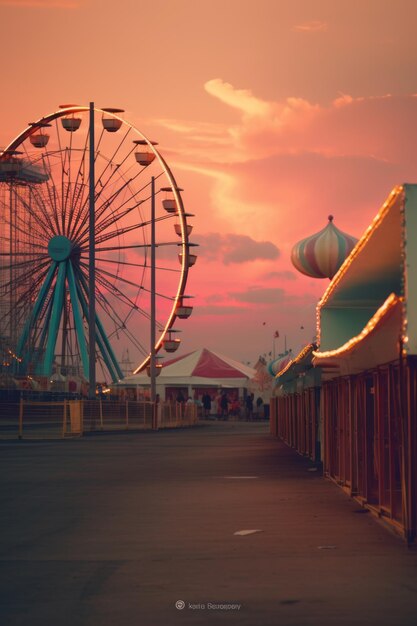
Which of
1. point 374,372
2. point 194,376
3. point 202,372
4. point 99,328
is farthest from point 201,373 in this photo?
point 374,372

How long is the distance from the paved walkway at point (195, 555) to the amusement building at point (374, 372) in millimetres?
473

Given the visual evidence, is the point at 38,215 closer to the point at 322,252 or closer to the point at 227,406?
the point at 322,252

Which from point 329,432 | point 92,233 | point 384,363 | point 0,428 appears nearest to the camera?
point 384,363

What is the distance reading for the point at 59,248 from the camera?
182ft

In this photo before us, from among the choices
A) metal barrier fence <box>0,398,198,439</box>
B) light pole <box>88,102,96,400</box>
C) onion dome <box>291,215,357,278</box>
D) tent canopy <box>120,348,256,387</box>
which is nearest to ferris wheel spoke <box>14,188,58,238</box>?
light pole <box>88,102,96,400</box>

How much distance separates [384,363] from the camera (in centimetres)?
1267

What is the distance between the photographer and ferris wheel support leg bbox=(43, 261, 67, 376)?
5544 centimetres

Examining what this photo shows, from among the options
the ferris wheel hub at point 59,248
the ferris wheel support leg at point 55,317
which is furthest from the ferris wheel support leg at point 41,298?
the ferris wheel hub at point 59,248

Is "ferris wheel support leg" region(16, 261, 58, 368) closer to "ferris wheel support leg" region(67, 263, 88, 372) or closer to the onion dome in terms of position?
"ferris wheel support leg" region(67, 263, 88, 372)

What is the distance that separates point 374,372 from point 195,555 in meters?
4.13

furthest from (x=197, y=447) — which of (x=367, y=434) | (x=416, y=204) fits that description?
(x=416, y=204)

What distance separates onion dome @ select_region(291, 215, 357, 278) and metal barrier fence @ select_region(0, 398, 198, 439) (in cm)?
854

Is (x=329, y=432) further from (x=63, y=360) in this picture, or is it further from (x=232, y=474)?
(x=63, y=360)

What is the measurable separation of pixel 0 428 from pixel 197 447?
434 inches
